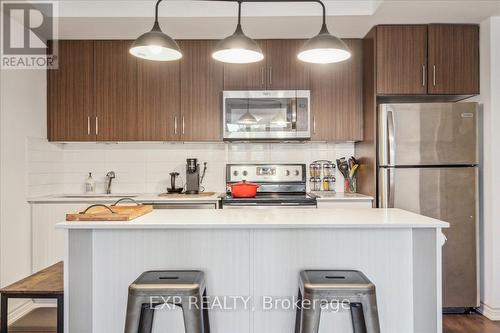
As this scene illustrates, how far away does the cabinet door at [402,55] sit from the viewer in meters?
3.20

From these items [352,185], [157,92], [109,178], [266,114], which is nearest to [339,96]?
[266,114]

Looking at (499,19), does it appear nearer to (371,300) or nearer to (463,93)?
(463,93)

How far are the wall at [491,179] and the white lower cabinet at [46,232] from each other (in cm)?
334

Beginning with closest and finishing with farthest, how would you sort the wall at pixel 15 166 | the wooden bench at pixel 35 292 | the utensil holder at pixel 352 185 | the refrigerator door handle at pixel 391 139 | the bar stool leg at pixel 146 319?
1. the bar stool leg at pixel 146 319
2. the wooden bench at pixel 35 292
3. the wall at pixel 15 166
4. the refrigerator door handle at pixel 391 139
5. the utensil holder at pixel 352 185

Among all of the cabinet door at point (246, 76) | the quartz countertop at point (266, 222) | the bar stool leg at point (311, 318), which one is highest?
the cabinet door at point (246, 76)

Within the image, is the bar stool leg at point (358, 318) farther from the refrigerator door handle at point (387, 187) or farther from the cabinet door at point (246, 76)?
the cabinet door at point (246, 76)

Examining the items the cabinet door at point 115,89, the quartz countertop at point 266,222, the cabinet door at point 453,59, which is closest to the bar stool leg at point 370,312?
the quartz countertop at point 266,222

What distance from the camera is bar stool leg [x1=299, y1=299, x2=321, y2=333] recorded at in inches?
61.6

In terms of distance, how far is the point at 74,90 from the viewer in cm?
351

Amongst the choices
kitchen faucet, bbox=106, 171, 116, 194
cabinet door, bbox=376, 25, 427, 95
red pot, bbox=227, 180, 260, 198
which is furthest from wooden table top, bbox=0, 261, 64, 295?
cabinet door, bbox=376, 25, 427, 95

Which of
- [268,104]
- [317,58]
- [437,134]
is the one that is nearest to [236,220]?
[317,58]

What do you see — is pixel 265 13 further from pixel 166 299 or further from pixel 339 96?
pixel 166 299

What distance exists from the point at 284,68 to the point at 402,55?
1.03m

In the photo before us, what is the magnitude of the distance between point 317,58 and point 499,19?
188 centimetres
